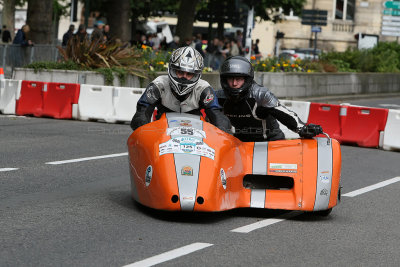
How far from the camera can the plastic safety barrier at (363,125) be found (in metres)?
16.7

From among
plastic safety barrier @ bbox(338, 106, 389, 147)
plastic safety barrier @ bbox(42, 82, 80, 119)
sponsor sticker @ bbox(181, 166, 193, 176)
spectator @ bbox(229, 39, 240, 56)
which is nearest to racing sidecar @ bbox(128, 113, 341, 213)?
sponsor sticker @ bbox(181, 166, 193, 176)

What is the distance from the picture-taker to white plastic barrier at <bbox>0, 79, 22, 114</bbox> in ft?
64.0

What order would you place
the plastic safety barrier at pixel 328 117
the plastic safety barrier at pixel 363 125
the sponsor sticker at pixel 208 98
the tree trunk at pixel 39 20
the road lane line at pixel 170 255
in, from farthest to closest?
the tree trunk at pixel 39 20 < the plastic safety barrier at pixel 328 117 < the plastic safety barrier at pixel 363 125 < the sponsor sticker at pixel 208 98 < the road lane line at pixel 170 255

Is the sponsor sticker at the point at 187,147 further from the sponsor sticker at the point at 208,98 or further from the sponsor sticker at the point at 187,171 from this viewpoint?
the sponsor sticker at the point at 208,98

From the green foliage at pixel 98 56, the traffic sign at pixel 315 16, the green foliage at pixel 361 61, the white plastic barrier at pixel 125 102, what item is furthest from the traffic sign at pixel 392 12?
the white plastic barrier at pixel 125 102

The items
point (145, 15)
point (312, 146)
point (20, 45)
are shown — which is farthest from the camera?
point (145, 15)

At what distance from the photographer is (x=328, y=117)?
690 inches

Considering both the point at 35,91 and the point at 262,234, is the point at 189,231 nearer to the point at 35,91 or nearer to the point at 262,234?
the point at 262,234

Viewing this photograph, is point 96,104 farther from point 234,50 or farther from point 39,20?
point 234,50

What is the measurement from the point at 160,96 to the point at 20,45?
16.8 meters

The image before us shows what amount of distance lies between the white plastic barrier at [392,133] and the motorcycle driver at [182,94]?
7.97 metres

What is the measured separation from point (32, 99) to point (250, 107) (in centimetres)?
1074

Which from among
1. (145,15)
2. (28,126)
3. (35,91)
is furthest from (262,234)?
(145,15)

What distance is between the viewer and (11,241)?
6711 mm
